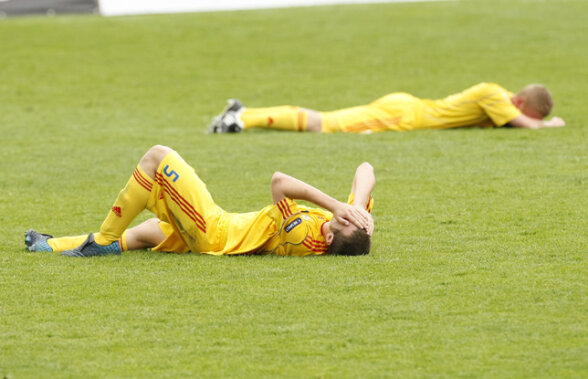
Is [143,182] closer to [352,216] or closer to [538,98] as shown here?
[352,216]

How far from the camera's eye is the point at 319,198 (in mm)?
6465

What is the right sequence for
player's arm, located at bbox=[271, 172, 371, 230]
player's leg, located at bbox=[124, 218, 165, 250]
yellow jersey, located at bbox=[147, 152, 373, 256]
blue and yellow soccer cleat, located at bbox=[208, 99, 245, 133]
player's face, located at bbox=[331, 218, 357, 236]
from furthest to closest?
1. blue and yellow soccer cleat, located at bbox=[208, 99, 245, 133]
2. player's leg, located at bbox=[124, 218, 165, 250]
3. yellow jersey, located at bbox=[147, 152, 373, 256]
4. player's face, located at bbox=[331, 218, 357, 236]
5. player's arm, located at bbox=[271, 172, 371, 230]

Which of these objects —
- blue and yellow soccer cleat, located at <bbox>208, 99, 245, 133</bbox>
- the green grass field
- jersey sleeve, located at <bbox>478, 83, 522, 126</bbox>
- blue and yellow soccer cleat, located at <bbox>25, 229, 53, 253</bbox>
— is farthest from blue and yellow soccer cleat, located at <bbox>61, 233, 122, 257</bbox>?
jersey sleeve, located at <bbox>478, 83, 522, 126</bbox>

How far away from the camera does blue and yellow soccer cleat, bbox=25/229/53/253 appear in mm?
7180

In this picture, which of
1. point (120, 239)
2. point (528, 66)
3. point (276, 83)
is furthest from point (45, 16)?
point (120, 239)

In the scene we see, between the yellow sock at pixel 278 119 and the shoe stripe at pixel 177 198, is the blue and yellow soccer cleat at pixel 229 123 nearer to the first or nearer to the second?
the yellow sock at pixel 278 119

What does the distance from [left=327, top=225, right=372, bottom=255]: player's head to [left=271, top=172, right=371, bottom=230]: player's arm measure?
0.08m

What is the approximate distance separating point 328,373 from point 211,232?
2426 mm

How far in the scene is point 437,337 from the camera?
201 inches

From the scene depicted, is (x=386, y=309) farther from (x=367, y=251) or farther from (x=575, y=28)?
(x=575, y=28)

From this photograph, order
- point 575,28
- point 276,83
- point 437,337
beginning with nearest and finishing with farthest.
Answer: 1. point 437,337
2. point 276,83
3. point 575,28

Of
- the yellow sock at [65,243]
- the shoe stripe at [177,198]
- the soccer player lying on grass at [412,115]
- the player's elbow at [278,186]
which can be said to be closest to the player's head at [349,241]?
the player's elbow at [278,186]

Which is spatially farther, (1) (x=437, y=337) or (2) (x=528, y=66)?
(2) (x=528, y=66)

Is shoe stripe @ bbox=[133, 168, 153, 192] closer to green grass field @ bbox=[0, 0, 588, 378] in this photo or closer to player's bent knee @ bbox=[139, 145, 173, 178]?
player's bent knee @ bbox=[139, 145, 173, 178]
